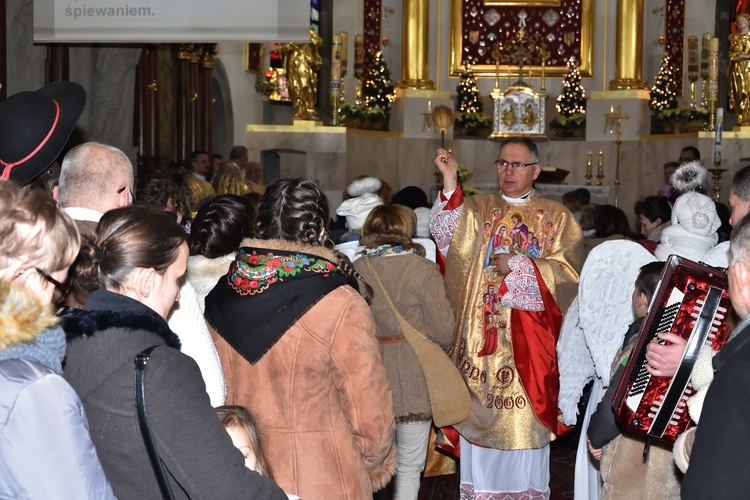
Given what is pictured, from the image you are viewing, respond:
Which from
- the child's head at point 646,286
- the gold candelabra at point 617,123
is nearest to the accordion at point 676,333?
the child's head at point 646,286

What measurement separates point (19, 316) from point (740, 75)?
14340 millimetres

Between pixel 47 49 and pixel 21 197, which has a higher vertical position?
pixel 47 49

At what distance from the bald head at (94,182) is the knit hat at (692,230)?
2.36 metres

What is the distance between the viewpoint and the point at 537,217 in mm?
5535

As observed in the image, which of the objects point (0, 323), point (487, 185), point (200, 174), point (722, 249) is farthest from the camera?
point (487, 185)

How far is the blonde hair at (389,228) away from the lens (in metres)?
4.59

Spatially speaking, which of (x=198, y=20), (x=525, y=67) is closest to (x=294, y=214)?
(x=198, y=20)

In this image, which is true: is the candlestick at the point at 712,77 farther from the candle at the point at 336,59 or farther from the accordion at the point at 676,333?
the accordion at the point at 676,333

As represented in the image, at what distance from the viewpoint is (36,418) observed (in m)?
1.78

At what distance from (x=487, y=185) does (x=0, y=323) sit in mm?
13494

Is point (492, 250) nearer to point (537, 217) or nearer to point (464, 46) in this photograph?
point (537, 217)

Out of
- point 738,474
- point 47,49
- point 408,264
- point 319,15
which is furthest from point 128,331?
point 319,15

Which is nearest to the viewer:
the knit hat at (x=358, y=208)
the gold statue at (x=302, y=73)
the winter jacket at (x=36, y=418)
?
the winter jacket at (x=36, y=418)

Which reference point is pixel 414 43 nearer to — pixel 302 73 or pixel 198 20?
pixel 302 73
